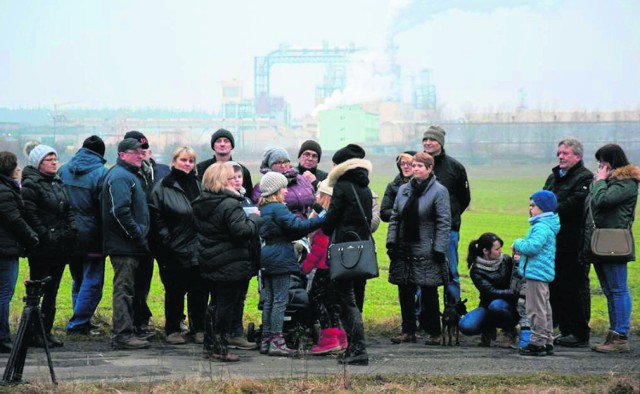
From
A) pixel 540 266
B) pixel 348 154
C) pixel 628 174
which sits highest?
pixel 348 154

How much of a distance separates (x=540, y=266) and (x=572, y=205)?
41.9 inches

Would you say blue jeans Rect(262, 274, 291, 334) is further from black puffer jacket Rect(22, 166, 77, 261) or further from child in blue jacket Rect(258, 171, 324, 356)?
black puffer jacket Rect(22, 166, 77, 261)

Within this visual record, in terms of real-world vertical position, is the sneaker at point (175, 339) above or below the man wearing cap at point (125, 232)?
below

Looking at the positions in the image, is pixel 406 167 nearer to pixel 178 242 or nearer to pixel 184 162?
pixel 184 162

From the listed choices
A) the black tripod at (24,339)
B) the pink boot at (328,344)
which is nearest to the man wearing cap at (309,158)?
the pink boot at (328,344)

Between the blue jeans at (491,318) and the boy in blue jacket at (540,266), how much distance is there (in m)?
0.38

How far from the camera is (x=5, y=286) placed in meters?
10.2

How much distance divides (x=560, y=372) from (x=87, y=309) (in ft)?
15.7

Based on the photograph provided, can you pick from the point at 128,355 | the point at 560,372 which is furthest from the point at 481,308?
the point at 128,355

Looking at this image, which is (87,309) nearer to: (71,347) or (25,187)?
(71,347)

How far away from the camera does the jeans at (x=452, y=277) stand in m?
11.2

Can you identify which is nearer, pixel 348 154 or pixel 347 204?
pixel 347 204

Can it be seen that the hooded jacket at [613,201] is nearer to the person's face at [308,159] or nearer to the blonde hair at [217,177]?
the person's face at [308,159]

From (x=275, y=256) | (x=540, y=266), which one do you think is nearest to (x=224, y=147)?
(x=275, y=256)
